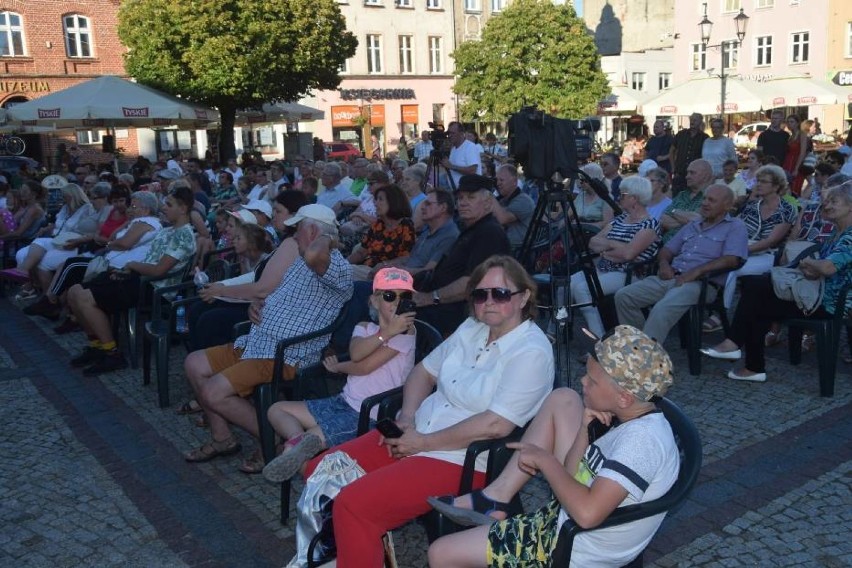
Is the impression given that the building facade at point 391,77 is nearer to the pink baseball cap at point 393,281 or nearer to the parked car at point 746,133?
the parked car at point 746,133

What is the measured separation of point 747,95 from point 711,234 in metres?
18.2

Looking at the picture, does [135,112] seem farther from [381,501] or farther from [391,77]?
[391,77]

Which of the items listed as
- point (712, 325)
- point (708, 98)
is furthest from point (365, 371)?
point (708, 98)

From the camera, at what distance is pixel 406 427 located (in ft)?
10.9

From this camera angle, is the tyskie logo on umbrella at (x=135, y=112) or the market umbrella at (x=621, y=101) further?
the market umbrella at (x=621, y=101)

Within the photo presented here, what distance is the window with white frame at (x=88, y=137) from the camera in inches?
1144

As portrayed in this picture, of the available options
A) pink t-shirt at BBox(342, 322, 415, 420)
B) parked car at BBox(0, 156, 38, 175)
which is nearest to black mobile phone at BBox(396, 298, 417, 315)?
pink t-shirt at BBox(342, 322, 415, 420)

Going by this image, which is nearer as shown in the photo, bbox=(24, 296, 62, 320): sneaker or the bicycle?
bbox=(24, 296, 62, 320): sneaker

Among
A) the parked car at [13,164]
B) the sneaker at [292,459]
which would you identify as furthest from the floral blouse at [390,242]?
the parked car at [13,164]

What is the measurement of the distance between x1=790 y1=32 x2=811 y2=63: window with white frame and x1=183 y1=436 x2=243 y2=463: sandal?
39.6 meters

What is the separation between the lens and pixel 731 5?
39625 mm

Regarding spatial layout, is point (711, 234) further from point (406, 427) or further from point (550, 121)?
point (406, 427)

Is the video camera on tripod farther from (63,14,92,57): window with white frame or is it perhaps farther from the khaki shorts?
(63,14,92,57): window with white frame

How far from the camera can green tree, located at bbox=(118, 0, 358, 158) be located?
22984mm
